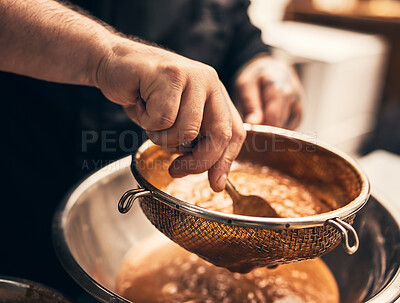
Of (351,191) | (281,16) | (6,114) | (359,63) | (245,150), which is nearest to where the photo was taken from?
(351,191)

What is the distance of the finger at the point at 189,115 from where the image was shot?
0.56m

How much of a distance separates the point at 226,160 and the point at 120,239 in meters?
0.36

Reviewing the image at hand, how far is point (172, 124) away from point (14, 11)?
32cm

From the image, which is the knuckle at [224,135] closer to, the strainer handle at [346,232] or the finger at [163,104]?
the finger at [163,104]

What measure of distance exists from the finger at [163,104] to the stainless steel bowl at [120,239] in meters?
0.26

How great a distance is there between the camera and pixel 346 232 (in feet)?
1.69

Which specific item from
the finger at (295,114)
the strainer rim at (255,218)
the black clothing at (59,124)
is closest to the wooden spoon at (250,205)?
the strainer rim at (255,218)

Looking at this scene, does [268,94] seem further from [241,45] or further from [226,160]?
[226,160]

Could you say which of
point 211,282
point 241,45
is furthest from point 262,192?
point 241,45

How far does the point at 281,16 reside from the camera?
3.43 metres

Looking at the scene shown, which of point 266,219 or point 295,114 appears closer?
point 266,219

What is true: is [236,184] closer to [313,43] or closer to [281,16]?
[313,43]

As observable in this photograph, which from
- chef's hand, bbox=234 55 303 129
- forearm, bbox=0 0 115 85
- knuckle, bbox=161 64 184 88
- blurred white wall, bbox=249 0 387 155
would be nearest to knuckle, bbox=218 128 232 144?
knuckle, bbox=161 64 184 88

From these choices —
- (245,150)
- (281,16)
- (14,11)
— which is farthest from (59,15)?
(281,16)
